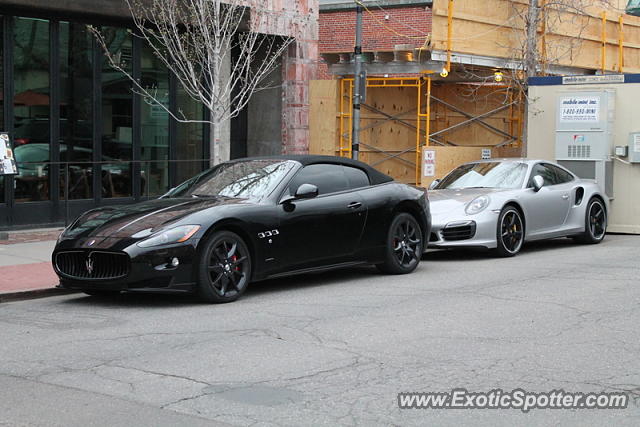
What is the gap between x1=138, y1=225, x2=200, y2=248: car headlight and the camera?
30.4 ft

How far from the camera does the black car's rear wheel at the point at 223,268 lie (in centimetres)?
946

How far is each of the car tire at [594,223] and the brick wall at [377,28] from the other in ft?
26.5

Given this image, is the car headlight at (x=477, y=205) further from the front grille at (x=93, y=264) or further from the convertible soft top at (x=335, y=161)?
the front grille at (x=93, y=264)

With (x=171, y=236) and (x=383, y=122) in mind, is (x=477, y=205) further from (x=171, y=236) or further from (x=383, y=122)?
(x=383, y=122)

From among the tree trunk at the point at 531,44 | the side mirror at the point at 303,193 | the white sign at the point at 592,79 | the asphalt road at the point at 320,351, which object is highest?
the tree trunk at the point at 531,44

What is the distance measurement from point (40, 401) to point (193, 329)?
8.06 feet

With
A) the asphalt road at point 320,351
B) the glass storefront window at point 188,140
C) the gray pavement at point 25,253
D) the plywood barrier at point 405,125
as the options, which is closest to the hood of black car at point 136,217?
the asphalt road at point 320,351

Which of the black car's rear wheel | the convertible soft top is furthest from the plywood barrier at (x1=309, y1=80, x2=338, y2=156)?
the black car's rear wheel

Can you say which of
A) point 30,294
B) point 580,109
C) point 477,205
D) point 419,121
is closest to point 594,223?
point 580,109

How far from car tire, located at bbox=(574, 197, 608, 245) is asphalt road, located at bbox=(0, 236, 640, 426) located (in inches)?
168

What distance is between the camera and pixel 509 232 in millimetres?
13914

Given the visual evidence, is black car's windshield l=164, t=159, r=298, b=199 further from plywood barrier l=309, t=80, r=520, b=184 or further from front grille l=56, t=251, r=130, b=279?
plywood barrier l=309, t=80, r=520, b=184

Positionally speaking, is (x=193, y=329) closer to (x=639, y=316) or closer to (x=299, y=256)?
(x=299, y=256)

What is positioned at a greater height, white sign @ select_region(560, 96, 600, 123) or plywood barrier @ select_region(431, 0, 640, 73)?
plywood barrier @ select_region(431, 0, 640, 73)
